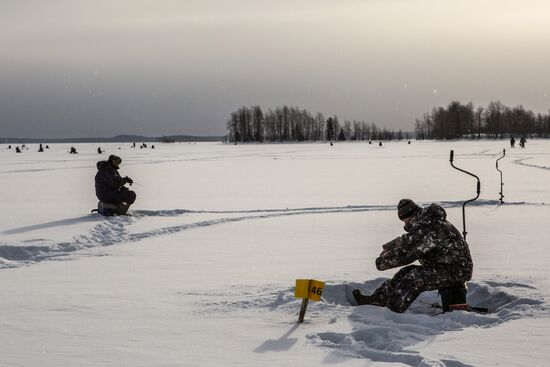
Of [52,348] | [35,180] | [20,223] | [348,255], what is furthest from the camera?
[35,180]

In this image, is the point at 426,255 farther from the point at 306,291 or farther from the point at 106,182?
the point at 106,182

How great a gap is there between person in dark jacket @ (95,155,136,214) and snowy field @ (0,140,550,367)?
1.53 feet

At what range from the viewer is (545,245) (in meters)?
10.4

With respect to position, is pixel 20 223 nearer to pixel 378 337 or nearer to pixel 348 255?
pixel 348 255

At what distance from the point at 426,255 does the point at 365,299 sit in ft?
2.58

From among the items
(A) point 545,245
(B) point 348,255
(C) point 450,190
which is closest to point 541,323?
(B) point 348,255

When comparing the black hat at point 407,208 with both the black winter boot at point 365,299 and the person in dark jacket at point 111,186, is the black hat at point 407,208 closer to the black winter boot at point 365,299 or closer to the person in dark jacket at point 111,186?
the black winter boot at point 365,299

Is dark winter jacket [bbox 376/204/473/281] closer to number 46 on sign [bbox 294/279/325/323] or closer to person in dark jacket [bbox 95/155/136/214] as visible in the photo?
number 46 on sign [bbox 294/279/325/323]

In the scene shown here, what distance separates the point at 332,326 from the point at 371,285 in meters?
1.90

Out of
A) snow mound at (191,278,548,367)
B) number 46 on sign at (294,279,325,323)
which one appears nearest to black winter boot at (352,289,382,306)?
snow mound at (191,278,548,367)

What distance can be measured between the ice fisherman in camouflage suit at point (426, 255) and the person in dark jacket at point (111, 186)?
9.11 m

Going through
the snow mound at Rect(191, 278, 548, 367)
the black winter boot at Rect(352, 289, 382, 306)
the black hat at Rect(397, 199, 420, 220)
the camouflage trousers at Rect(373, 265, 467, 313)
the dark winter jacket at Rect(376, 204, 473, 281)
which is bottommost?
the snow mound at Rect(191, 278, 548, 367)

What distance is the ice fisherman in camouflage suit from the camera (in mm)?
6289

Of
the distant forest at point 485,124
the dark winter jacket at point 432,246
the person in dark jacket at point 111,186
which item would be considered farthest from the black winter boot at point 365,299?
the distant forest at point 485,124
